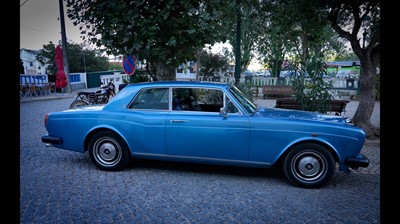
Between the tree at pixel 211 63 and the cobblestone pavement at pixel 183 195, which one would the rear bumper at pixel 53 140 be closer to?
the cobblestone pavement at pixel 183 195

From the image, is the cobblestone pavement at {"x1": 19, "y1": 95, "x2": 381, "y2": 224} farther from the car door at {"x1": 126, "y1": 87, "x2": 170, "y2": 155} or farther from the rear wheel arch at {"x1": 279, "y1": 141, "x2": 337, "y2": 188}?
the car door at {"x1": 126, "y1": 87, "x2": 170, "y2": 155}

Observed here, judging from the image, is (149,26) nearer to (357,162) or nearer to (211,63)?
(357,162)

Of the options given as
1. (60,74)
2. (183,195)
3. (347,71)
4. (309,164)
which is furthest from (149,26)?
(347,71)

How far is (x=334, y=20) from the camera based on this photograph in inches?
296

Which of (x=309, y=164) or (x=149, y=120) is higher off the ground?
(x=149, y=120)

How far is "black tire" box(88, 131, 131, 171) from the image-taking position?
4.81 meters

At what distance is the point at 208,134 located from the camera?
4406 millimetres

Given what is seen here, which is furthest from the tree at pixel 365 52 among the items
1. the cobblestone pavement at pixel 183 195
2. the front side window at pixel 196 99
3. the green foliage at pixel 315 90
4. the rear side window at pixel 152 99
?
the rear side window at pixel 152 99

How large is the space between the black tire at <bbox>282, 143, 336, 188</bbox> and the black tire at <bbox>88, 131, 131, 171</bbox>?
2.72 metres

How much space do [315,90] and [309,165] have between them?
14.1ft

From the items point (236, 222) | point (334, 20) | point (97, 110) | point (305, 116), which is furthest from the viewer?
point (334, 20)

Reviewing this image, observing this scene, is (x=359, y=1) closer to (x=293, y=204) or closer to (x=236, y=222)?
(x=293, y=204)
